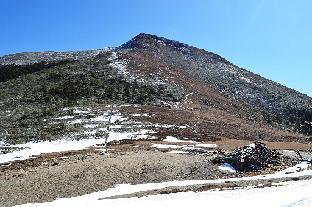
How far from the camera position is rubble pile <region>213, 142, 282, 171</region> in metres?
39.9

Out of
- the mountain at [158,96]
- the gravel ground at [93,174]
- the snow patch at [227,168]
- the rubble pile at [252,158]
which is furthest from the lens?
the mountain at [158,96]

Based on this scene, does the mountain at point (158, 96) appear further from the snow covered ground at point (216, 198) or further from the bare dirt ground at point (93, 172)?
the snow covered ground at point (216, 198)

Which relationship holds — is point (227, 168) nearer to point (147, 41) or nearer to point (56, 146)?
point (56, 146)

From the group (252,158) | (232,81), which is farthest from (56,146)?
(232,81)

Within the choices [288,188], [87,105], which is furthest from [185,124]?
[288,188]

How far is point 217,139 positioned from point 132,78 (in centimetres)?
3695

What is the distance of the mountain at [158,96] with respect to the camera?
65.1m

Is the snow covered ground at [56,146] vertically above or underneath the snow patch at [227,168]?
above

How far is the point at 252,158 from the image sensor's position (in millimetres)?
40750

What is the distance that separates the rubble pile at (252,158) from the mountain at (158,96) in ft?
52.0

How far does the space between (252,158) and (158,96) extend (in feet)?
141

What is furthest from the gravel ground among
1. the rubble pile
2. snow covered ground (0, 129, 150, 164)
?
snow covered ground (0, 129, 150, 164)

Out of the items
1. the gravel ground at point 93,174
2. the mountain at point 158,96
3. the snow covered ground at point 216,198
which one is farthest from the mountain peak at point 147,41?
the snow covered ground at point 216,198

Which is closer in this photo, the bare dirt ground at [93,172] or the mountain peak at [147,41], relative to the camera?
the bare dirt ground at [93,172]
